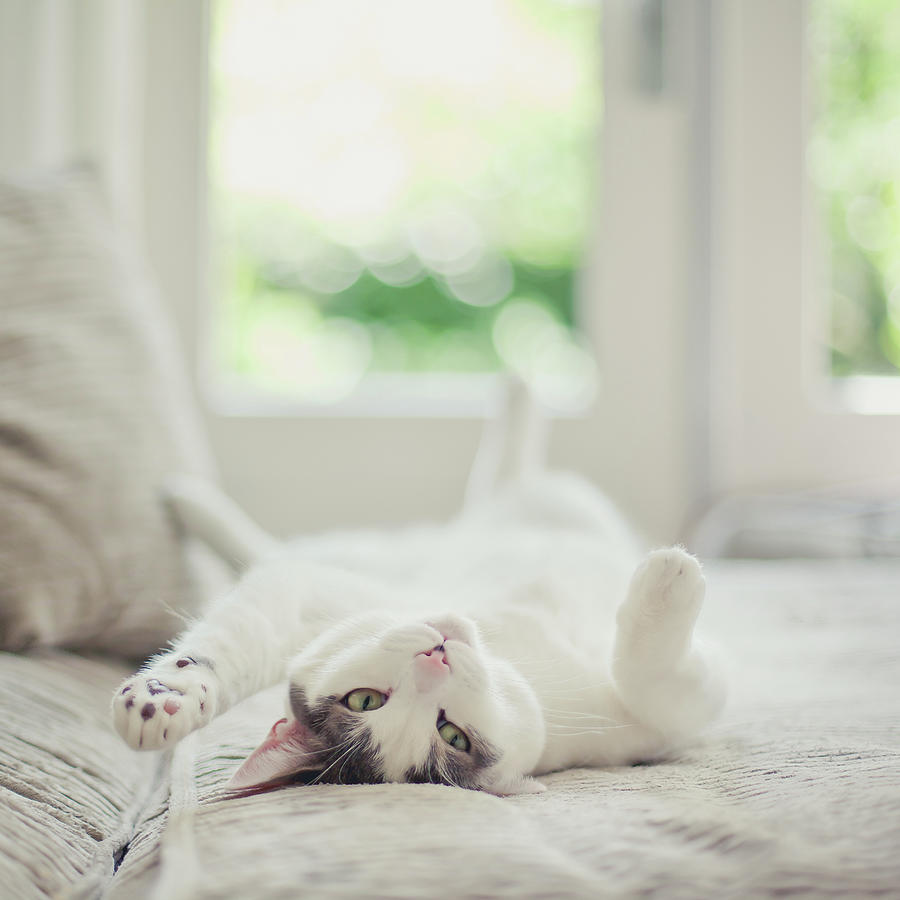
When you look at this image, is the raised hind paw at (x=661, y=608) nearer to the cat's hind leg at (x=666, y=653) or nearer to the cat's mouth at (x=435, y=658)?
the cat's hind leg at (x=666, y=653)

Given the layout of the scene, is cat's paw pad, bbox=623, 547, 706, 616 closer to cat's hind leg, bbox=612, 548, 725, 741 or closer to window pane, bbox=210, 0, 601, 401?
cat's hind leg, bbox=612, 548, 725, 741

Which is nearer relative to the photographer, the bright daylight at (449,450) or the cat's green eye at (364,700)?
the bright daylight at (449,450)

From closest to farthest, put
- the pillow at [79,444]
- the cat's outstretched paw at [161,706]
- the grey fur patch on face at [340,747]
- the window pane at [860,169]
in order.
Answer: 1. the cat's outstretched paw at [161,706]
2. the grey fur patch on face at [340,747]
3. the pillow at [79,444]
4. the window pane at [860,169]

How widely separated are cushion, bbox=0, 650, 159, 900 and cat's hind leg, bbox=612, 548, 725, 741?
0.42 metres

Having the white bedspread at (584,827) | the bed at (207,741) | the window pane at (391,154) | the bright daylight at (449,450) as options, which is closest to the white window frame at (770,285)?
the bright daylight at (449,450)

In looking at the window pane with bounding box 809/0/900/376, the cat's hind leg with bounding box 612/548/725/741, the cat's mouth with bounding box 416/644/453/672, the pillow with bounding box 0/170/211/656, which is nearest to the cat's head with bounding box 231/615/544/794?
the cat's mouth with bounding box 416/644/453/672

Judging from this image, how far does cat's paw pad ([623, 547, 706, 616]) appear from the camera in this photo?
670 millimetres

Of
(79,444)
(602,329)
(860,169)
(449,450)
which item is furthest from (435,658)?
(860,169)

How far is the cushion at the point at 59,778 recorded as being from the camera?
534mm

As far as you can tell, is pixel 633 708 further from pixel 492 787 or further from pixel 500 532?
pixel 500 532

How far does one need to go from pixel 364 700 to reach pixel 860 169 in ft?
6.46

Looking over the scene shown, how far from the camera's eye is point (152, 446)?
0.99 meters

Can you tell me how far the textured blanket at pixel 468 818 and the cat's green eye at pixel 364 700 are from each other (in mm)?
94

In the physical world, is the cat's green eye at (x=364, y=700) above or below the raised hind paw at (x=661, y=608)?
below
